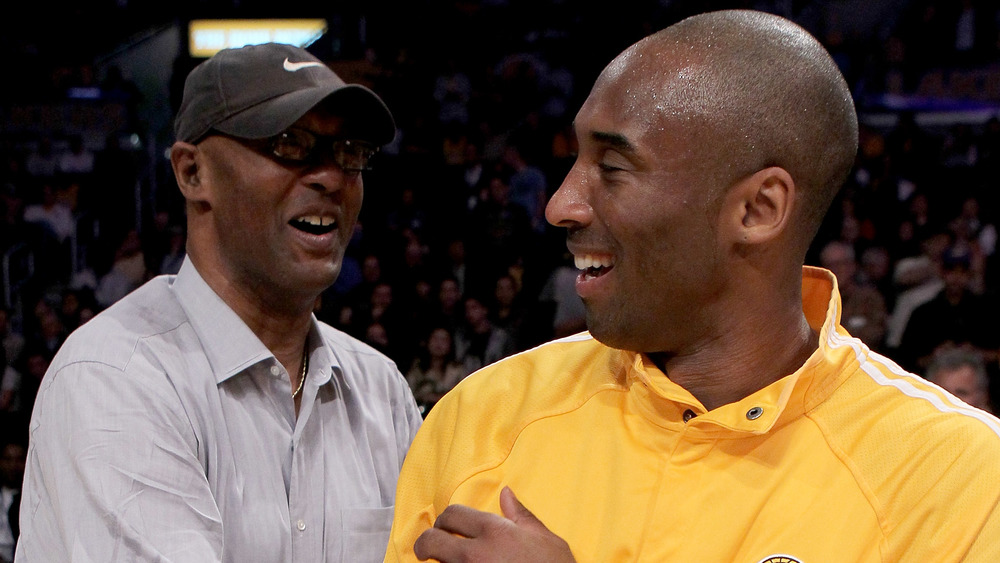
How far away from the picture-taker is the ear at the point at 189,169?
2412 mm

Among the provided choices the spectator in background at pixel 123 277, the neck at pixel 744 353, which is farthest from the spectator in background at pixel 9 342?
the neck at pixel 744 353

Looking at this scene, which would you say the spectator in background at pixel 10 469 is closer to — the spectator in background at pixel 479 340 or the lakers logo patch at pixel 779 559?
the spectator in background at pixel 479 340

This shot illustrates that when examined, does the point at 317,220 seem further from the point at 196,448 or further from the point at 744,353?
the point at 744,353

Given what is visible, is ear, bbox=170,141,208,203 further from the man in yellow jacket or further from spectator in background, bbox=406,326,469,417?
spectator in background, bbox=406,326,469,417

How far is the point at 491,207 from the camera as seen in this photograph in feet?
27.5

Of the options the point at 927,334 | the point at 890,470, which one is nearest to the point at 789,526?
the point at 890,470

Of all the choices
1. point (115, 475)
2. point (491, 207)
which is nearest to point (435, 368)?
point (491, 207)

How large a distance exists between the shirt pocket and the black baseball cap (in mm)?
834

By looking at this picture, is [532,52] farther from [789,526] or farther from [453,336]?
[789,526]

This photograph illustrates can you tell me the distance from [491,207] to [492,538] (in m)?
6.99

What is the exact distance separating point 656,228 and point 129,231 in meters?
8.20

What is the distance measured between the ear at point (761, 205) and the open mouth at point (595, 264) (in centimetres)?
18

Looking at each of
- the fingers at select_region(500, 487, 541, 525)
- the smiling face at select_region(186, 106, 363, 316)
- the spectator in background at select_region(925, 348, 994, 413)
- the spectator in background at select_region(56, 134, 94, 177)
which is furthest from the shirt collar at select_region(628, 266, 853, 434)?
the spectator in background at select_region(56, 134, 94, 177)

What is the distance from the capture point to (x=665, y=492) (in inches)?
59.2
